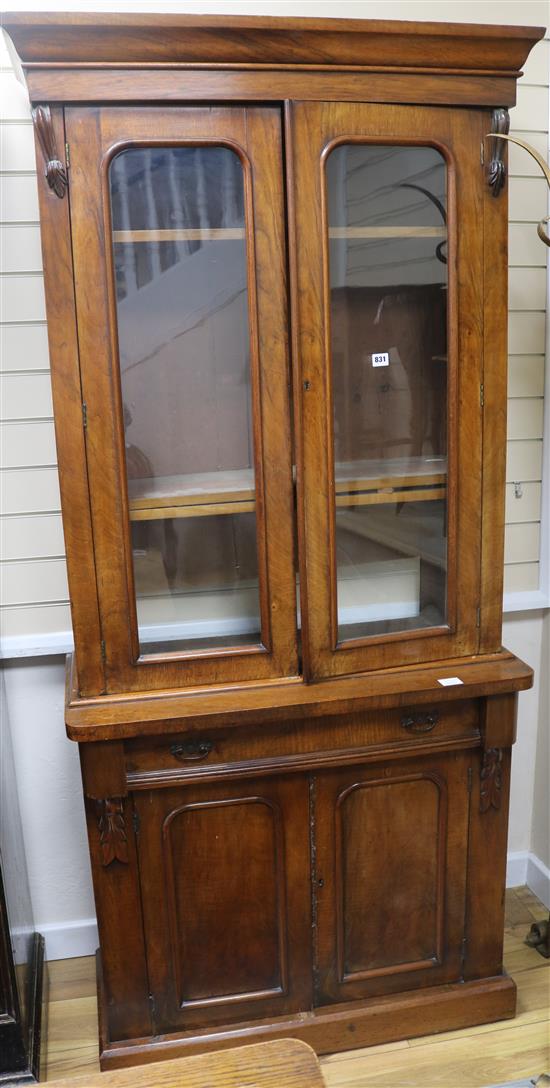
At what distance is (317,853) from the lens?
5.99 ft

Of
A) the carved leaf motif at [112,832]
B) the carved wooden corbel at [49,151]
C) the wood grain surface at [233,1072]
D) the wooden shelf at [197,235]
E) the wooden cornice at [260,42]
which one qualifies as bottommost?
the carved leaf motif at [112,832]

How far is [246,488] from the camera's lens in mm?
1710

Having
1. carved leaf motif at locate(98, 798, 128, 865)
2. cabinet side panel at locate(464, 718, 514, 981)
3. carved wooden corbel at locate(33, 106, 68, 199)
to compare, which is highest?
carved wooden corbel at locate(33, 106, 68, 199)

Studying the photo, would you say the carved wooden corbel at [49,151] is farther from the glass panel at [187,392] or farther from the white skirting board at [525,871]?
the white skirting board at [525,871]

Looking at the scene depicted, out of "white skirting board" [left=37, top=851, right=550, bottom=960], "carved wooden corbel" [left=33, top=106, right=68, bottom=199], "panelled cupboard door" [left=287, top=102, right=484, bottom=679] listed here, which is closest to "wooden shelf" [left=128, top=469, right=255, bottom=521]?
"panelled cupboard door" [left=287, top=102, right=484, bottom=679]

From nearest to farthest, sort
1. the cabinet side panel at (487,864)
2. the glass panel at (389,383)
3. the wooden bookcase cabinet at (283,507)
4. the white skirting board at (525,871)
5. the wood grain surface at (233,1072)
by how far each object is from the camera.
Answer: the wood grain surface at (233,1072), the wooden bookcase cabinet at (283,507), the glass panel at (389,383), the cabinet side panel at (487,864), the white skirting board at (525,871)

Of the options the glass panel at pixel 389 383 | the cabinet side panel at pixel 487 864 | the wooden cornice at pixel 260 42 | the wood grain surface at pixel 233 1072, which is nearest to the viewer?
the wood grain surface at pixel 233 1072

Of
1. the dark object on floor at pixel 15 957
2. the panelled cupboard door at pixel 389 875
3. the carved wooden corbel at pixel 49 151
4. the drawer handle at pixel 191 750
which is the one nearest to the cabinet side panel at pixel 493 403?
the panelled cupboard door at pixel 389 875

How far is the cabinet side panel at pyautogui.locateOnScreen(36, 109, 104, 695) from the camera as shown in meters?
1.51

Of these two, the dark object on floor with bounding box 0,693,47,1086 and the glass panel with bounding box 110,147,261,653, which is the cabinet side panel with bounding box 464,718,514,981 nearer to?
the glass panel with bounding box 110,147,261,653

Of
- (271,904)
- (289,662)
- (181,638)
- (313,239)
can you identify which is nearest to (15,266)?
(313,239)

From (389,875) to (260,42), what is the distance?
1.67 metres

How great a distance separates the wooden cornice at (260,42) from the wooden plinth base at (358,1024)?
1.91 m

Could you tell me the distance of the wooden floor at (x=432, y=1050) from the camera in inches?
72.6
